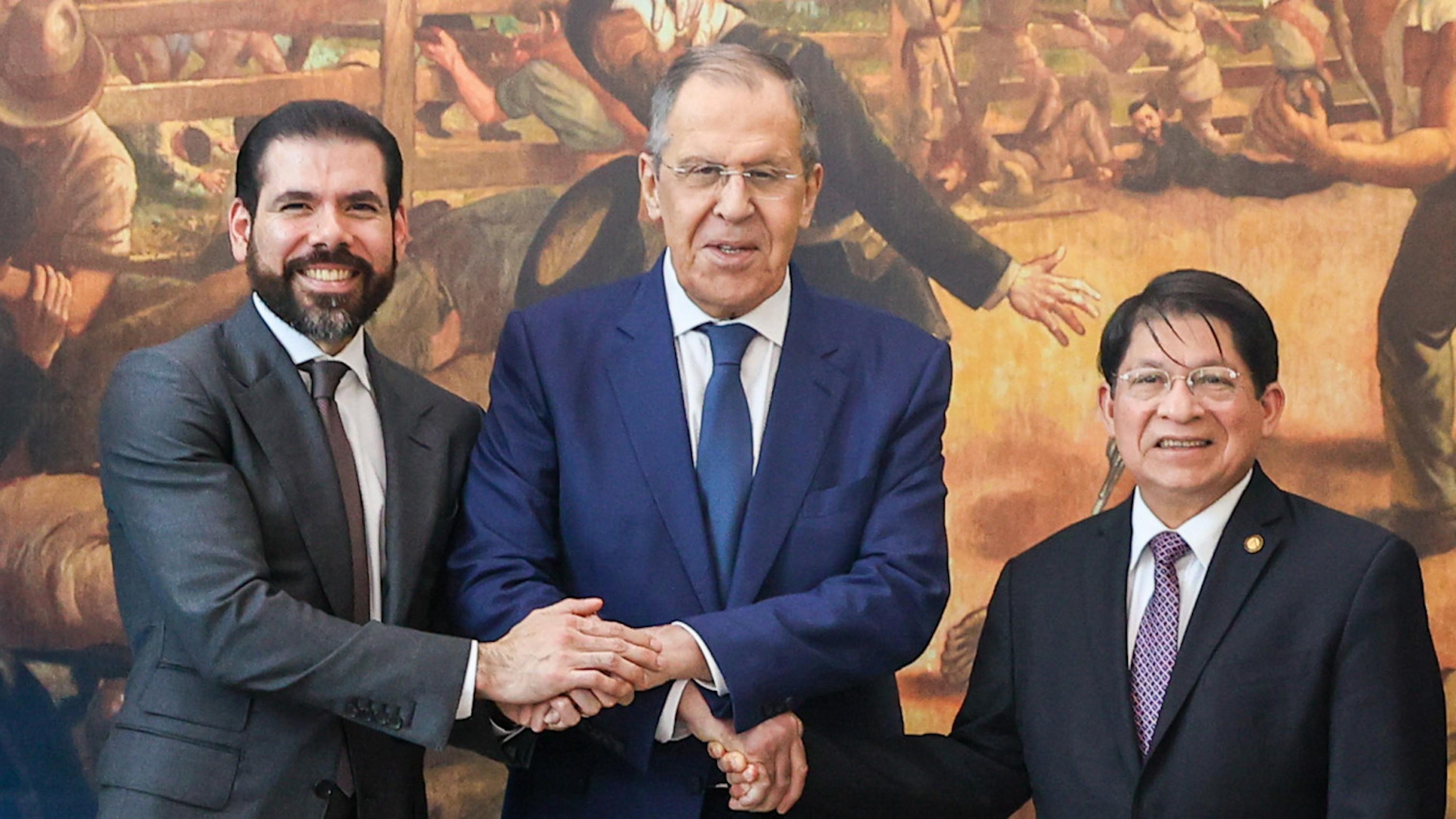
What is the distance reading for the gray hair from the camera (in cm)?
270

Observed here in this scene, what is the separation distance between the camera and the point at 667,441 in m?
2.69

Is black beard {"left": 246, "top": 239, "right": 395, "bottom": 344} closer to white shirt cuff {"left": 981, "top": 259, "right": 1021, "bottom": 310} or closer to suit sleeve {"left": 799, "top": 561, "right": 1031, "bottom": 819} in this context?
suit sleeve {"left": 799, "top": 561, "right": 1031, "bottom": 819}

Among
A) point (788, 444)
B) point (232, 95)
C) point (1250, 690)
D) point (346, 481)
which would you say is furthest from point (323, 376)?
point (232, 95)

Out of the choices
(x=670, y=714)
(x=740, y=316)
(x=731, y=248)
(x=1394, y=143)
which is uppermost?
(x=1394, y=143)

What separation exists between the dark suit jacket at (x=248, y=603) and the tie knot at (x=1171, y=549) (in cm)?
110

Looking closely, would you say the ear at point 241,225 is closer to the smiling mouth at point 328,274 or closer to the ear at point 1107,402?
the smiling mouth at point 328,274

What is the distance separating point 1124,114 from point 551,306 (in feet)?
7.20

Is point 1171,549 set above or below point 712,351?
below

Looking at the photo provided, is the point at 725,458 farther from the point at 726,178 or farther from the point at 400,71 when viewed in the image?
the point at 400,71

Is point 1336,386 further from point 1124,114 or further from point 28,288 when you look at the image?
point 28,288

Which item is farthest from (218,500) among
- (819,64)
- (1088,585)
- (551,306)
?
(819,64)

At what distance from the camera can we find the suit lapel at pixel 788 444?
8.68 ft

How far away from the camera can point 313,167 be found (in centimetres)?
280

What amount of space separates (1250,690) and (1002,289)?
213 cm
